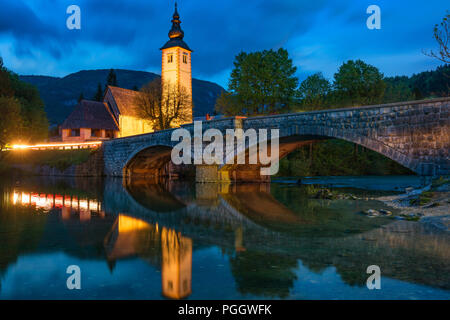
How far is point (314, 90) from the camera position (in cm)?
4197

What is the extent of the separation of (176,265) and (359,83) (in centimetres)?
4151

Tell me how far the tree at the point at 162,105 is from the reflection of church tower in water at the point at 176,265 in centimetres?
3356

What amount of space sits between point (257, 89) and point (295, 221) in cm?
2847

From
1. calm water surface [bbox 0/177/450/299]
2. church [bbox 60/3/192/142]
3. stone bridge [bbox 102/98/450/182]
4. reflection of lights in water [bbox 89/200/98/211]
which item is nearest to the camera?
calm water surface [bbox 0/177/450/299]

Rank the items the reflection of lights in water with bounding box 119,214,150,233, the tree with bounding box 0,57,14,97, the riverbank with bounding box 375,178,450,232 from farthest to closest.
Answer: the tree with bounding box 0,57,14,97 < the riverbank with bounding box 375,178,450,232 < the reflection of lights in water with bounding box 119,214,150,233

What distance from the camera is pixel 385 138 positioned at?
16969 mm

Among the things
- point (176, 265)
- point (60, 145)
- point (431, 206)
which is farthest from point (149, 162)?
point (176, 265)

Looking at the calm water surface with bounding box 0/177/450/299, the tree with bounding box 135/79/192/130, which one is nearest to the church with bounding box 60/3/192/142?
the tree with bounding box 135/79/192/130

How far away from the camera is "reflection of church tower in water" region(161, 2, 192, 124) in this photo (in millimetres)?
50750

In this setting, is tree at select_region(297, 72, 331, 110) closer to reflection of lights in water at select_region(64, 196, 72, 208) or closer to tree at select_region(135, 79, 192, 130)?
tree at select_region(135, 79, 192, 130)

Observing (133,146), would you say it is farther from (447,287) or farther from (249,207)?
(447,287)

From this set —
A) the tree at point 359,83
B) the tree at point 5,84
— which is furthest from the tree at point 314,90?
the tree at point 5,84

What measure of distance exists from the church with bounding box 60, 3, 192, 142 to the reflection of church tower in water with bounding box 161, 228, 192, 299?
4250 cm
